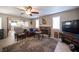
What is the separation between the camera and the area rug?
2086mm

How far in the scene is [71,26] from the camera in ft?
6.82

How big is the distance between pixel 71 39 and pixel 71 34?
11 centimetres

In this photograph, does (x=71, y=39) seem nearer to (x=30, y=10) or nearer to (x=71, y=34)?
(x=71, y=34)

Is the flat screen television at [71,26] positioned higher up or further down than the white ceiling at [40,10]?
further down

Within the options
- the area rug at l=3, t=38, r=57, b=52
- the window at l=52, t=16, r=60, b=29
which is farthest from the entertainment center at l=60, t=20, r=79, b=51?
the area rug at l=3, t=38, r=57, b=52

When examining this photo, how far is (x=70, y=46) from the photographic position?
2055 millimetres

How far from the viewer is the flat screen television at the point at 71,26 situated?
201cm

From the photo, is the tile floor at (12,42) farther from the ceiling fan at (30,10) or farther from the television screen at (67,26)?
the ceiling fan at (30,10)

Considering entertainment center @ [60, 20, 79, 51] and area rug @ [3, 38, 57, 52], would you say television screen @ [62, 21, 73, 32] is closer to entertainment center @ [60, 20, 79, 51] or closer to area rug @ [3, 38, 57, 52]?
entertainment center @ [60, 20, 79, 51]

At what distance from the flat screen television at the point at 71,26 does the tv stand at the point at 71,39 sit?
0.30 feet

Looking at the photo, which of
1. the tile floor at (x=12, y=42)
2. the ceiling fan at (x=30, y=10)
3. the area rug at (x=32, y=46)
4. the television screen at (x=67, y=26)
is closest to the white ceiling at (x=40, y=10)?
the ceiling fan at (x=30, y=10)

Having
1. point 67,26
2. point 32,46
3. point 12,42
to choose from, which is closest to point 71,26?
point 67,26
